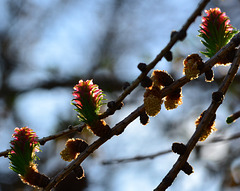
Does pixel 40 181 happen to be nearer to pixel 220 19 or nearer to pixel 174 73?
pixel 220 19

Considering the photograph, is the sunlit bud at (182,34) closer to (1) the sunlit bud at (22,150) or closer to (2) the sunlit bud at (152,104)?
(2) the sunlit bud at (152,104)

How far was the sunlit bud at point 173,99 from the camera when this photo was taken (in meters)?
1.00

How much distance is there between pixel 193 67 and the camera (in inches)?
36.4

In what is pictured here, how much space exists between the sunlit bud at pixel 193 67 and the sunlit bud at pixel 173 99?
0.08 metres

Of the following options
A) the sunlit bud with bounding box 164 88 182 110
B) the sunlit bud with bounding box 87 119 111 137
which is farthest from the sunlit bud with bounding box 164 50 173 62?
the sunlit bud with bounding box 87 119 111 137

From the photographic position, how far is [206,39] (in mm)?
1097

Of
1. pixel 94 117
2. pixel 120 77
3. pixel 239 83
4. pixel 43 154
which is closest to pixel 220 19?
pixel 94 117

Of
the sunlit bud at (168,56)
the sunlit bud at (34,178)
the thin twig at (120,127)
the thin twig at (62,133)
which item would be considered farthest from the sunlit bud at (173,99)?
the sunlit bud at (34,178)

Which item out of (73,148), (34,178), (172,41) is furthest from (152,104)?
(34,178)

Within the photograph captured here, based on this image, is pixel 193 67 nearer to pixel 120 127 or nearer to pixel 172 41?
pixel 172 41

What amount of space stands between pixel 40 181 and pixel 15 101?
345cm

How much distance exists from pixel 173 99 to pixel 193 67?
0.13 meters

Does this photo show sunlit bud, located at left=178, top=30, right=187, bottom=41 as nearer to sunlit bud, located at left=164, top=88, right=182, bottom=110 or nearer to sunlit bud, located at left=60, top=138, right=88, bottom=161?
sunlit bud, located at left=164, top=88, right=182, bottom=110

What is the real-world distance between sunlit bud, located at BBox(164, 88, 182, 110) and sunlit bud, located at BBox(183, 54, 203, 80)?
0.08m
